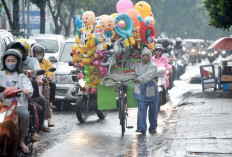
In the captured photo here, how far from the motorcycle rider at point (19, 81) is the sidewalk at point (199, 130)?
7.07 ft

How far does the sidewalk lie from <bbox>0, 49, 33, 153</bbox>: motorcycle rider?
2.16 m

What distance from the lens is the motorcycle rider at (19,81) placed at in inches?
330

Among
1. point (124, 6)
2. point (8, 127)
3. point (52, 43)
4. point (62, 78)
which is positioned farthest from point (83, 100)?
point (52, 43)

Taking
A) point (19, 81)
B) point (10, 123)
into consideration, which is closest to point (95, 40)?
point (19, 81)

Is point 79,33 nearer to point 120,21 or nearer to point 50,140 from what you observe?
point 120,21

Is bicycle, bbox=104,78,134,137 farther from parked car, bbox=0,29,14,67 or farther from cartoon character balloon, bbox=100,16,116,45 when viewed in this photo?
parked car, bbox=0,29,14,67

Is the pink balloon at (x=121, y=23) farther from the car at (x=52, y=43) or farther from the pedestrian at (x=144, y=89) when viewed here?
the car at (x=52, y=43)

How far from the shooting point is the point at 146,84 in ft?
39.3

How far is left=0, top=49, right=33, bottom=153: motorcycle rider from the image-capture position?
27.5 feet

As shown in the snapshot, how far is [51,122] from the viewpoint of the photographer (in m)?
13.5

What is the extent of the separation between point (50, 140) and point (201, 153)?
9.90ft

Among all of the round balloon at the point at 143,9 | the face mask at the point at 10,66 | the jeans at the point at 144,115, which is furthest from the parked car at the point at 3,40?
the face mask at the point at 10,66

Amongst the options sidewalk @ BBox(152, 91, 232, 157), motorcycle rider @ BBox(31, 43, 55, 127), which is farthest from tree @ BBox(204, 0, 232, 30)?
motorcycle rider @ BBox(31, 43, 55, 127)

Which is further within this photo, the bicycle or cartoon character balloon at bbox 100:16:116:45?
cartoon character balloon at bbox 100:16:116:45
